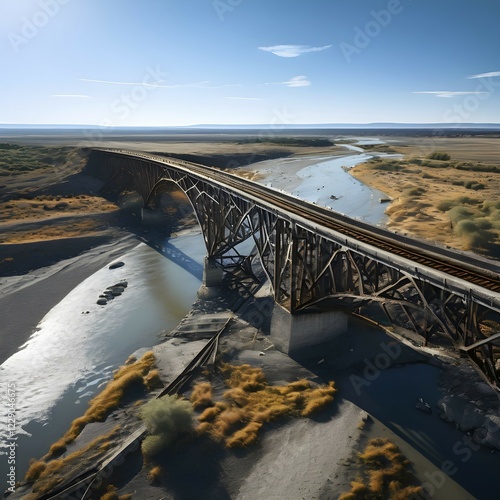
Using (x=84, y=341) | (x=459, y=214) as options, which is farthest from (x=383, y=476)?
(x=459, y=214)

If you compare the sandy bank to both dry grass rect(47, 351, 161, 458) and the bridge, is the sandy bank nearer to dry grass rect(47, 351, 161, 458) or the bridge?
dry grass rect(47, 351, 161, 458)

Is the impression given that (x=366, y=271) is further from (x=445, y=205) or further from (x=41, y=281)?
(x=445, y=205)

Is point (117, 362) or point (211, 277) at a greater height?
point (211, 277)

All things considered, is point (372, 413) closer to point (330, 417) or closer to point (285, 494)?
point (330, 417)

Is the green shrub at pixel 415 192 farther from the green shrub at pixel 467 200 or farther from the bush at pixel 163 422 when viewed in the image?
the bush at pixel 163 422

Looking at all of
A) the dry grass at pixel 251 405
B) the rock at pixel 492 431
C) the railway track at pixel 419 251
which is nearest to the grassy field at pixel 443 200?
the railway track at pixel 419 251

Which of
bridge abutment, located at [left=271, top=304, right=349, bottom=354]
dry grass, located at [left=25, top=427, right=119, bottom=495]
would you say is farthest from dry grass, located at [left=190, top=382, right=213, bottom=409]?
bridge abutment, located at [left=271, top=304, right=349, bottom=354]
